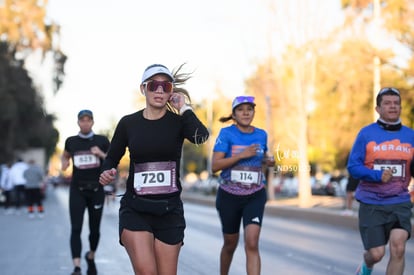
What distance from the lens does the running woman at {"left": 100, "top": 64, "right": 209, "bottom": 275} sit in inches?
227

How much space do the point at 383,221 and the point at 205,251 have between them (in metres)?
6.21

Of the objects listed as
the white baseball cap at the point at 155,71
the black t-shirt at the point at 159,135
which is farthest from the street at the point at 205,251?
the white baseball cap at the point at 155,71

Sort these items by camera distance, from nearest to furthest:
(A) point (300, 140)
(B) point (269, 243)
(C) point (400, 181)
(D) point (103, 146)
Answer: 1. (C) point (400, 181)
2. (D) point (103, 146)
3. (B) point (269, 243)
4. (A) point (300, 140)

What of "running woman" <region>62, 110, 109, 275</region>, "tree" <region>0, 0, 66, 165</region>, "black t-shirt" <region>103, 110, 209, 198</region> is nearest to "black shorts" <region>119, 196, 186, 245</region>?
"black t-shirt" <region>103, 110, 209, 198</region>

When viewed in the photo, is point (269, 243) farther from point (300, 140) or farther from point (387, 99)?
point (300, 140)

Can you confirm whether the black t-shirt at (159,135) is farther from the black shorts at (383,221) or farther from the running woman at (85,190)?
the running woman at (85,190)

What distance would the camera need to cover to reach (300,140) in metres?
31.0

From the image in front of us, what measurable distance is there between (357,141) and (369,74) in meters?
25.2

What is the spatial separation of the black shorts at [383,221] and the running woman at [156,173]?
88.0 inches

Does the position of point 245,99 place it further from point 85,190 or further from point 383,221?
point 85,190

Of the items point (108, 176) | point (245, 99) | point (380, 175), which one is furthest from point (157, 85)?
point (245, 99)

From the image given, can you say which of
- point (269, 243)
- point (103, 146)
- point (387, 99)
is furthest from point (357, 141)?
point (269, 243)

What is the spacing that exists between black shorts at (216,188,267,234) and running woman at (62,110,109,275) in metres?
2.18

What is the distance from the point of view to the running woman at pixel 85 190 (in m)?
9.75
